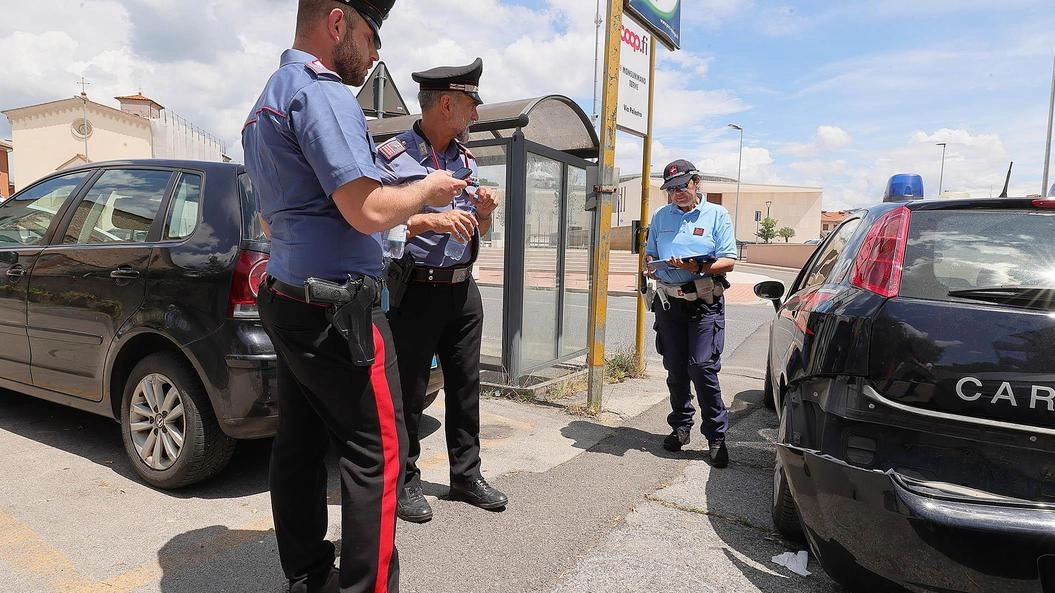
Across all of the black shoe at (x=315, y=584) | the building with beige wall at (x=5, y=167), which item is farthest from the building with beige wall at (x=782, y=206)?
the black shoe at (x=315, y=584)

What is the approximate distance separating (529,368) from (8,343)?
3533 millimetres

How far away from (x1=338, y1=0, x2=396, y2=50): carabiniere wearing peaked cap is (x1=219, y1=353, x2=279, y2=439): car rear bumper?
64.7 inches

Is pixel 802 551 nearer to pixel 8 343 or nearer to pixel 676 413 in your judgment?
pixel 676 413

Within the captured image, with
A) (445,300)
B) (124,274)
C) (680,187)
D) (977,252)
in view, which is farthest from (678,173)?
(124,274)

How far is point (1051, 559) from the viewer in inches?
68.7

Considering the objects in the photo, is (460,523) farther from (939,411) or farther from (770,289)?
(770,289)

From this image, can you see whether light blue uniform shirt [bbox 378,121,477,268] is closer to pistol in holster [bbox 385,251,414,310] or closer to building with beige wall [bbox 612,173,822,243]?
pistol in holster [bbox 385,251,414,310]

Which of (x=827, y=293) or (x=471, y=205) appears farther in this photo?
(x=471, y=205)

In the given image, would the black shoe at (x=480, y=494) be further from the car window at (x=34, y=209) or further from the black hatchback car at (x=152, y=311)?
the car window at (x=34, y=209)

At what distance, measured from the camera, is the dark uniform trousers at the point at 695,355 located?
394 centimetres

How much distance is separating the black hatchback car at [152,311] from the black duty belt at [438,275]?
28.8 inches

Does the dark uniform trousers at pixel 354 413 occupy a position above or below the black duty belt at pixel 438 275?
below

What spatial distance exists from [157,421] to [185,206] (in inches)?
41.8

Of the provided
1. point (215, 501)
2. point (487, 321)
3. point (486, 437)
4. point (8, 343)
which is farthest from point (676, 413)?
point (8, 343)
